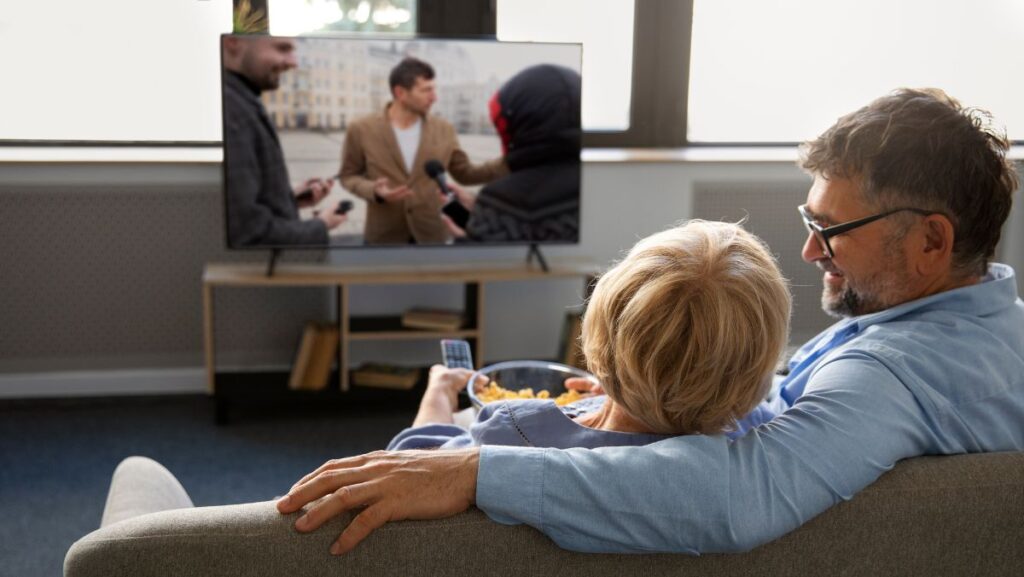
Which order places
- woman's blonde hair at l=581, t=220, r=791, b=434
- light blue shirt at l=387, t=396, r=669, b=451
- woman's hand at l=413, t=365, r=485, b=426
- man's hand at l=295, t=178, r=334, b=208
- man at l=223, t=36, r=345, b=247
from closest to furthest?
1. woman's blonde hair at l=581, t=220, r=791, b=434
2. light blue shirt at l=387, t=396, r=669, b=451
3. woman's hand at l=413, t=365, r=485, b=426
4. man at l=223, t=36, r=345, b=247
5. man's hand at l=295, t=178, r=334, b=208

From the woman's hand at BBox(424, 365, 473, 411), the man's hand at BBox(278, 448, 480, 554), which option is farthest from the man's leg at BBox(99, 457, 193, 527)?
the man's hand at BBox(278, 448, 480, 554)

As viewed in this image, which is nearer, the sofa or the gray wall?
the sofa

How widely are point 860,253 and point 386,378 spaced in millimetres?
2390

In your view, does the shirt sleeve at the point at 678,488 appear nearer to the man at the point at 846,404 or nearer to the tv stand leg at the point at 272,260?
the man at the point at 846,404

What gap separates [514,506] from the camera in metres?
1.06

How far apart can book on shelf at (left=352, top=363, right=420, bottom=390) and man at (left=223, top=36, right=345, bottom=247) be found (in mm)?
532

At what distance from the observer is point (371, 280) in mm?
3570

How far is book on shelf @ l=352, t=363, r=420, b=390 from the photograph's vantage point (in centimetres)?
373

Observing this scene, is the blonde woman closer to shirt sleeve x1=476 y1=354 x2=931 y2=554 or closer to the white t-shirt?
shirt sleeve x1=476 y1=354 x2=931 y2=554

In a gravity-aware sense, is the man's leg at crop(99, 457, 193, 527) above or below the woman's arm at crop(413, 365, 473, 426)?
below

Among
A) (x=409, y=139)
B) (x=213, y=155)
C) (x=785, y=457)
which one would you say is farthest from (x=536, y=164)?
(x=785, y=457)

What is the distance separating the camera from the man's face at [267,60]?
3.41 metres

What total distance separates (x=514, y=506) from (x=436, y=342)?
3087 mm

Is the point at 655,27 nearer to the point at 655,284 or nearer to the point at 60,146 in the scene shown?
the point at 60,146
